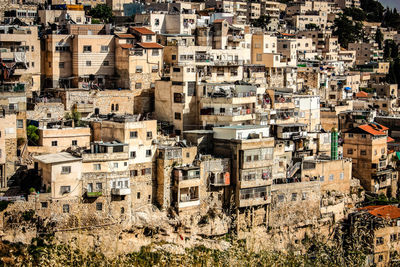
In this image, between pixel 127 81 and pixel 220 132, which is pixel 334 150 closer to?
pixel 220 132

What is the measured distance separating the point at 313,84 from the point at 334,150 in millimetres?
11342

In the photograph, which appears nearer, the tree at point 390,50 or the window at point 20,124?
the window at point 20,124

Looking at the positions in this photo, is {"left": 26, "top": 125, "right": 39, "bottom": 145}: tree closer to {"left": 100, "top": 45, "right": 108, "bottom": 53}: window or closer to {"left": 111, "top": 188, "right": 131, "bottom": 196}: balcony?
{"left": 111, "top": 188, "right": 131, "bottom": 196}: balcony

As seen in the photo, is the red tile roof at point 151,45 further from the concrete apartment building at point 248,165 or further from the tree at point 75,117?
the concrete apartment building at point 248,165

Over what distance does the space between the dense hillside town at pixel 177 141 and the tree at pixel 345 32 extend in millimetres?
26354

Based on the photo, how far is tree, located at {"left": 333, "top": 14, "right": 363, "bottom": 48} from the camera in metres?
76.4

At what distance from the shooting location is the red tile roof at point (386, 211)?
3647 cm

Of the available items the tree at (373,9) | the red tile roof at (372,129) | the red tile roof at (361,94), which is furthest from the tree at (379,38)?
the red tile roof at (372,129)

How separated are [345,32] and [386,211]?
43.4m

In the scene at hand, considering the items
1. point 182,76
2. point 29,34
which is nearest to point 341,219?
point 182,76

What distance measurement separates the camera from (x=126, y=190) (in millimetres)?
31281

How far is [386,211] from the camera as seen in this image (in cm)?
3712

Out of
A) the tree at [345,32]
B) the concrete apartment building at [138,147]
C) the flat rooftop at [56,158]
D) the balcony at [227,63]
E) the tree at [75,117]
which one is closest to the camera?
the flat rooftop at [56,158]

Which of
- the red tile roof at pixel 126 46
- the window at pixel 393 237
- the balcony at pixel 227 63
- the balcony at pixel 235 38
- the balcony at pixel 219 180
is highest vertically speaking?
the balcony at pixel 235 38
